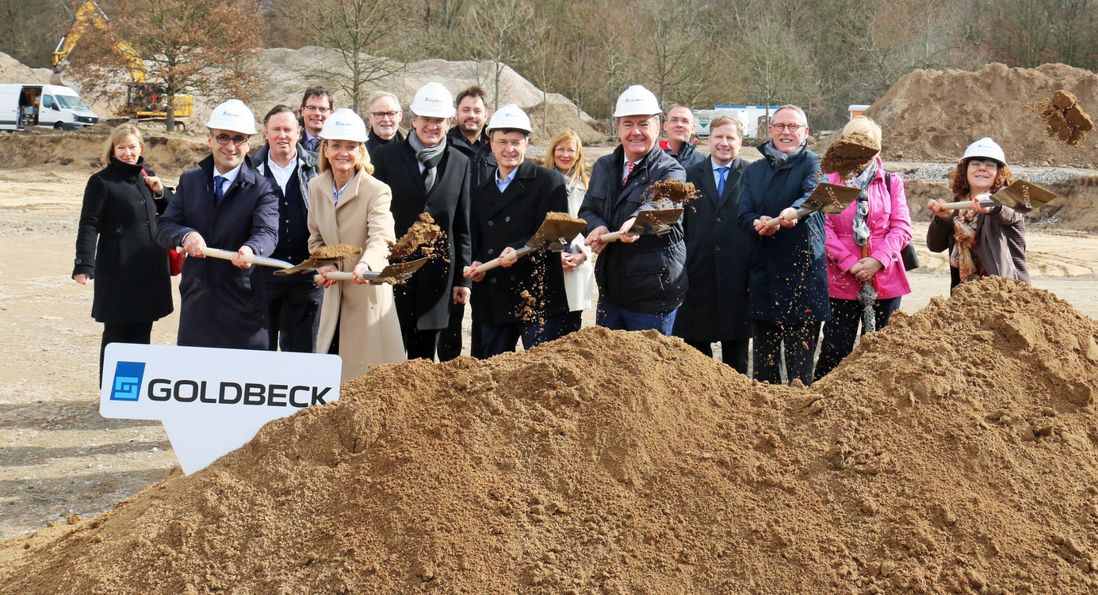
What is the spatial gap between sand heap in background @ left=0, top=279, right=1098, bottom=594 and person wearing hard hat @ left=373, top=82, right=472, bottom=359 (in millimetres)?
1997

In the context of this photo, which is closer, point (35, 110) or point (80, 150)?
point (80, 150)

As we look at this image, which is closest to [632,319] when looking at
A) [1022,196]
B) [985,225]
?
[985,225]

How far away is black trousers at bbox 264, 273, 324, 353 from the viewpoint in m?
5.91

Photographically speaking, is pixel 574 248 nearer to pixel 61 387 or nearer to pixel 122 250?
pixel 122 250

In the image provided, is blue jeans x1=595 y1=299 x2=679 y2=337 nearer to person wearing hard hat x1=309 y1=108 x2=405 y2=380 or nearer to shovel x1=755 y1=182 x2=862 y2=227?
shovel x1=755 y1=182 x2=862 y2=227

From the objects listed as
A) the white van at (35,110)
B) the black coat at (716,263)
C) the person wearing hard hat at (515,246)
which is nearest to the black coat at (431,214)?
the person wearing hard hat at (515,246)

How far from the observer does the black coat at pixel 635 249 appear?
5.62 meters

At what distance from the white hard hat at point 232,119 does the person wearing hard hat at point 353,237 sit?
1.55 ft

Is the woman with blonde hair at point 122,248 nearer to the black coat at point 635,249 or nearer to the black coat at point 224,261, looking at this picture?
the black coat at point 224,261

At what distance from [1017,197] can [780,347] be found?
5.15 feet

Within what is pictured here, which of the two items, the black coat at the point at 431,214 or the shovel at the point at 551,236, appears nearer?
the shovel at the point at 551,236

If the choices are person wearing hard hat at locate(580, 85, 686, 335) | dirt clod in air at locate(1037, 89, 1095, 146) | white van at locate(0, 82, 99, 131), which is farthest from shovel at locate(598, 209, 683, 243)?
white van at locate(0, 82, 99, 131)

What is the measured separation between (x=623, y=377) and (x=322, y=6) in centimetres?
3176

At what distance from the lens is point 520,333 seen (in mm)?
6066
